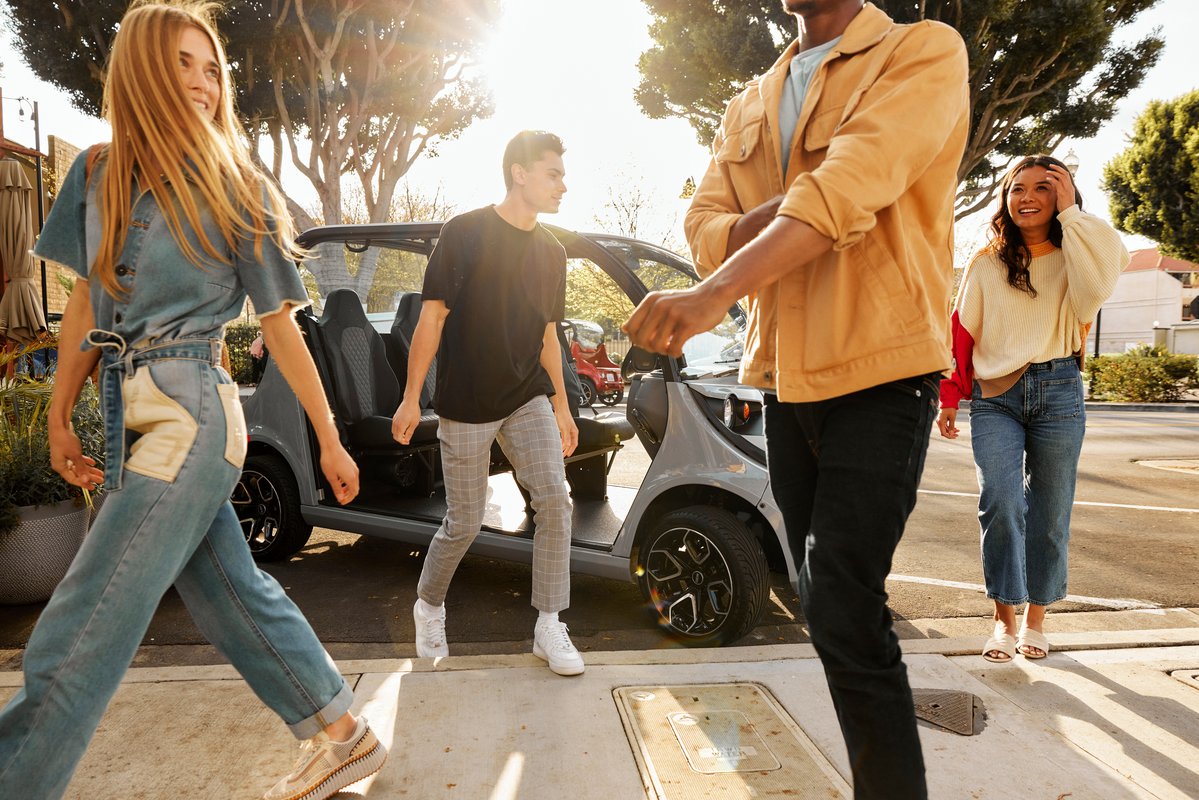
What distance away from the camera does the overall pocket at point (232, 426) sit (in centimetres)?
168

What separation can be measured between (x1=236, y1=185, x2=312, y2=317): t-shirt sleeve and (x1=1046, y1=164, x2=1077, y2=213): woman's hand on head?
294cm

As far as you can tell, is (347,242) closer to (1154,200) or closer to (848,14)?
(848,14)

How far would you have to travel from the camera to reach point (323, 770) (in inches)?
77.5

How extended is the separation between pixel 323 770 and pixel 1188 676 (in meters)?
3.23

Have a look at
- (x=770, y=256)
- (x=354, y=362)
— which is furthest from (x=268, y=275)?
(x=354, y=362)

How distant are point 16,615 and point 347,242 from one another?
8.51ft

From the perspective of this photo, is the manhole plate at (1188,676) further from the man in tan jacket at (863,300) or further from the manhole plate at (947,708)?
the man in tan jacket at (863,300)

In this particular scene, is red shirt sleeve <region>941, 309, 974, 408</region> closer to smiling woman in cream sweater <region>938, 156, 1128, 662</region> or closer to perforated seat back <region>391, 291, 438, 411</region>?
smiling woman in cream sweater <region>938, 156, 1128, 662</region>

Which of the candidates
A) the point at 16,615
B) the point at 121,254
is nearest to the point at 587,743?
the point at 121,254

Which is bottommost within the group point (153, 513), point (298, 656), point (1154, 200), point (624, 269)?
point (298, 656)

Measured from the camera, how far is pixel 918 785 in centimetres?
137

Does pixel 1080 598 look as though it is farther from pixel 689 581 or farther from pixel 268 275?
pixel 268 275

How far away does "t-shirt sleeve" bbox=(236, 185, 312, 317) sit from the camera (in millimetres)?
1741

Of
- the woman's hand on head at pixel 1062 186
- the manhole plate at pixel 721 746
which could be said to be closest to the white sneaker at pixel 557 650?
the manhole plate at pixel 721 746
